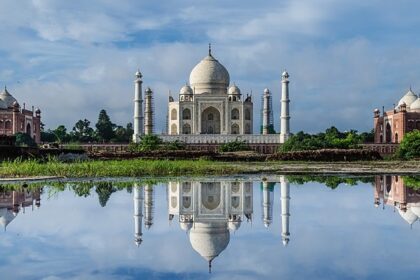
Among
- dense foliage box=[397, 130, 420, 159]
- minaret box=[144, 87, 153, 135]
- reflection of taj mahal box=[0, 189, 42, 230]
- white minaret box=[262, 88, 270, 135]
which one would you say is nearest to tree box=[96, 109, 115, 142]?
minaret box=[144, 87, 153, 135]

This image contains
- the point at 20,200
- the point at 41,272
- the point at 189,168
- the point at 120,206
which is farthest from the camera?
the point at 189,168

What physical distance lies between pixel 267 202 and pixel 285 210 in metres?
0.97

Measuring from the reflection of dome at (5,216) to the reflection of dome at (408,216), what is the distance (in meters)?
3.90

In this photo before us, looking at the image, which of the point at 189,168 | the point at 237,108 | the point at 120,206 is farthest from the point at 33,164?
the point at 237,108

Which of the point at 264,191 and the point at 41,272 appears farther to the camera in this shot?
the point at 264,191

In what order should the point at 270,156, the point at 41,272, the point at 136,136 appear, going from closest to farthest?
the point at 41,272
the point at 270,156
the point at 136,136

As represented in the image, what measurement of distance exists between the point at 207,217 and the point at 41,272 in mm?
3041

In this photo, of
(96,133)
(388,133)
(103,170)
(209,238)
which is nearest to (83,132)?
(96,133)

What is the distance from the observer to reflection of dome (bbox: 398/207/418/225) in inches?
269

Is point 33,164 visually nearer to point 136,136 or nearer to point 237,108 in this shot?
point 136,136

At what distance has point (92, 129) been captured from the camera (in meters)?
50.3

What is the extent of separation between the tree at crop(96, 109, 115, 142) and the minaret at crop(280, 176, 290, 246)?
3774 cm

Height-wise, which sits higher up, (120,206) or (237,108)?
(237,108)

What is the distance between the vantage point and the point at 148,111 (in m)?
40.8
